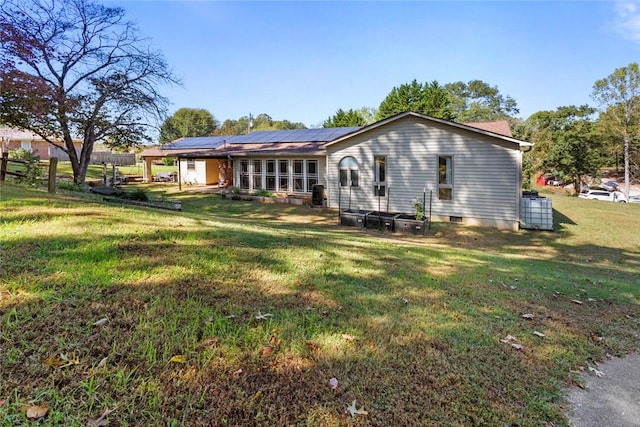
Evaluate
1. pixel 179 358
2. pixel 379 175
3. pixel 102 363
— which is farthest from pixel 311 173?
pixel 102 363

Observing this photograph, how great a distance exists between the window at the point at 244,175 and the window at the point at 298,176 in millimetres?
3645

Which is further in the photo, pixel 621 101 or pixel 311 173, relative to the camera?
pixel 621 101

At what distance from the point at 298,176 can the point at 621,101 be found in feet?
107

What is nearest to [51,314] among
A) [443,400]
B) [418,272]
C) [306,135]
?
[443,400]

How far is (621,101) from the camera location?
3197 centimetres

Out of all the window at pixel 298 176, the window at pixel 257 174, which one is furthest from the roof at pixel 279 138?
the window at pixel 257 174

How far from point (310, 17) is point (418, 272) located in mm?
12046

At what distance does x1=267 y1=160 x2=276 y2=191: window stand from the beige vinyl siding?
18.0 ft

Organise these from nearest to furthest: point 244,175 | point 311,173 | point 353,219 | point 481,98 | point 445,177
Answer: point 353,219 < point 445,177 < point 311,173 < point 244,175 < point 481,98

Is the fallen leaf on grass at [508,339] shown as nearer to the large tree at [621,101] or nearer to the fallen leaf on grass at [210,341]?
the fallen leaf on grass at [210,341]

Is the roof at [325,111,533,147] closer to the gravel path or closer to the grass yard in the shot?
the grass yard

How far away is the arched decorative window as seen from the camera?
16.2 meters

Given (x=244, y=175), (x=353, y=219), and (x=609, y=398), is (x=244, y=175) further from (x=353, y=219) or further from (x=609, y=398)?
(x=609, y=398)

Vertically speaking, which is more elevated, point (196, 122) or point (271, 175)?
point (196, 122)
